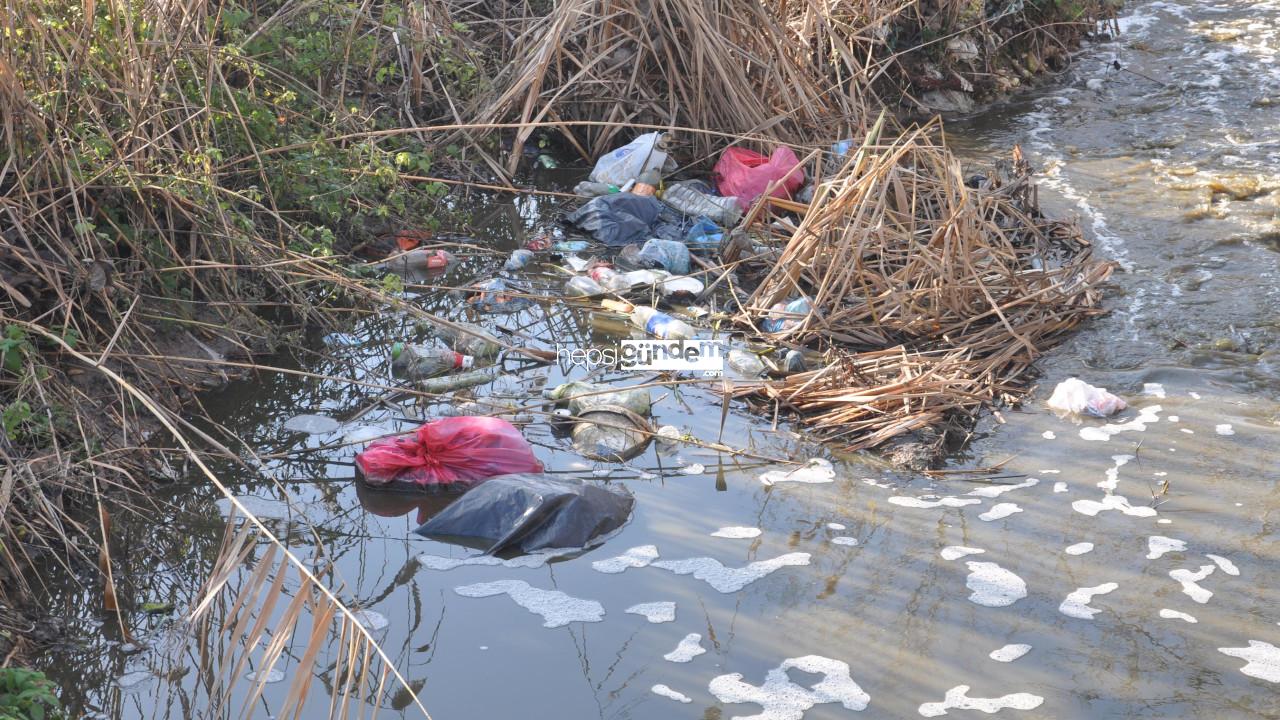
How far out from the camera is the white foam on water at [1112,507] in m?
3.13

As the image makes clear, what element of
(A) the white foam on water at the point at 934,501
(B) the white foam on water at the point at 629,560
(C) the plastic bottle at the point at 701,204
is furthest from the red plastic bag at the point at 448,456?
(C) the plastic bottle at the point at 701,204

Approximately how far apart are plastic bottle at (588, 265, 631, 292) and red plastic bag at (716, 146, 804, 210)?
0.98m

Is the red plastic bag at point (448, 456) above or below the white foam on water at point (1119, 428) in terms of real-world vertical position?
above

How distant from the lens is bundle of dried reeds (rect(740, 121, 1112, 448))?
378cm

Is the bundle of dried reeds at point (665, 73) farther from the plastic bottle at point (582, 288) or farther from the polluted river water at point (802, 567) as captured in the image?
the polluted river water at point (802, 567)

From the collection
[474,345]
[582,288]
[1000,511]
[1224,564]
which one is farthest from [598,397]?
[1224,564]

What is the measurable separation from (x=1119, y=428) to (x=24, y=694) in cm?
325

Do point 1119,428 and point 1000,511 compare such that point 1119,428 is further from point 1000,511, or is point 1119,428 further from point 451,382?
point 451,382

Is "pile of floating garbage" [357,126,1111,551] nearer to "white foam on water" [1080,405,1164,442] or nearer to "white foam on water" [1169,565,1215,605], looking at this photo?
"white foam on water" [1080,405,1164,442]

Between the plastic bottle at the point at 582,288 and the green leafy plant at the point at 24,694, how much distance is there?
2778mm

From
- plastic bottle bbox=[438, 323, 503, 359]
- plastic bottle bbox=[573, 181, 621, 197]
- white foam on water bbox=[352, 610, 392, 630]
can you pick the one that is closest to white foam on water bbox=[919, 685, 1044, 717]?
white foam on water bbox=[352, 610, 392, 630]

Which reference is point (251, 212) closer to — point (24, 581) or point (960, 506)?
point (24, 581)

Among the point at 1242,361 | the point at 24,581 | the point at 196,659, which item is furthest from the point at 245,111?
the point at 1242,361

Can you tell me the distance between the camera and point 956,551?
2.94m
